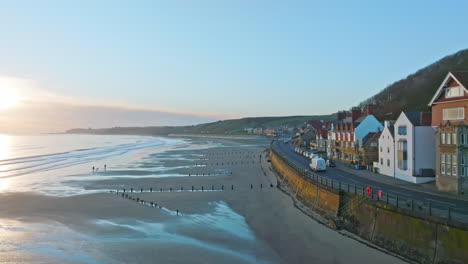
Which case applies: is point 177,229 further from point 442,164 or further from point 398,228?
point 442,164

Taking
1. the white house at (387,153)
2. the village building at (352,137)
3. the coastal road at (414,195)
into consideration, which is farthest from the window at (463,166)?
the village building at (352,137)

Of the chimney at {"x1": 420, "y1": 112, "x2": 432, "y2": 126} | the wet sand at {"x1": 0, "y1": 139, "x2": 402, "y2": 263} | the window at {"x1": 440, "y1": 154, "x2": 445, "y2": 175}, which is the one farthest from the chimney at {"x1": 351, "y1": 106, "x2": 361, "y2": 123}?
the window at {"x1": 440, "y1": 154, "x2": 445, "y2": 175}

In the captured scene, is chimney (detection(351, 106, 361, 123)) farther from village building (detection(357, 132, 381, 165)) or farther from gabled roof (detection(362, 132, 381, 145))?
village building (detection(357, 132, 381, 165))

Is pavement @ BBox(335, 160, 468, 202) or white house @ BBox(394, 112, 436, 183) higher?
white house @ BBox(394, 112, 436, 183)

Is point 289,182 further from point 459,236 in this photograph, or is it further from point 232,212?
point 459,236

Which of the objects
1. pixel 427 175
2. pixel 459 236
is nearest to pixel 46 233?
pixel 459 236

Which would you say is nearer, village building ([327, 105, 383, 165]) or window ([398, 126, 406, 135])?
window ([398, 126, 406, 135])

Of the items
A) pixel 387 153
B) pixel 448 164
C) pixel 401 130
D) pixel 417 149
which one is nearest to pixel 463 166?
pixel 448 164

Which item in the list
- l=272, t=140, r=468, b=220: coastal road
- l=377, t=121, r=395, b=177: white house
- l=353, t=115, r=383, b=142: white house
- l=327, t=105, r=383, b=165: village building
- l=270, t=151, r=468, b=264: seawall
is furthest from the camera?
l=353, t=115, r=383, b=142: white house
